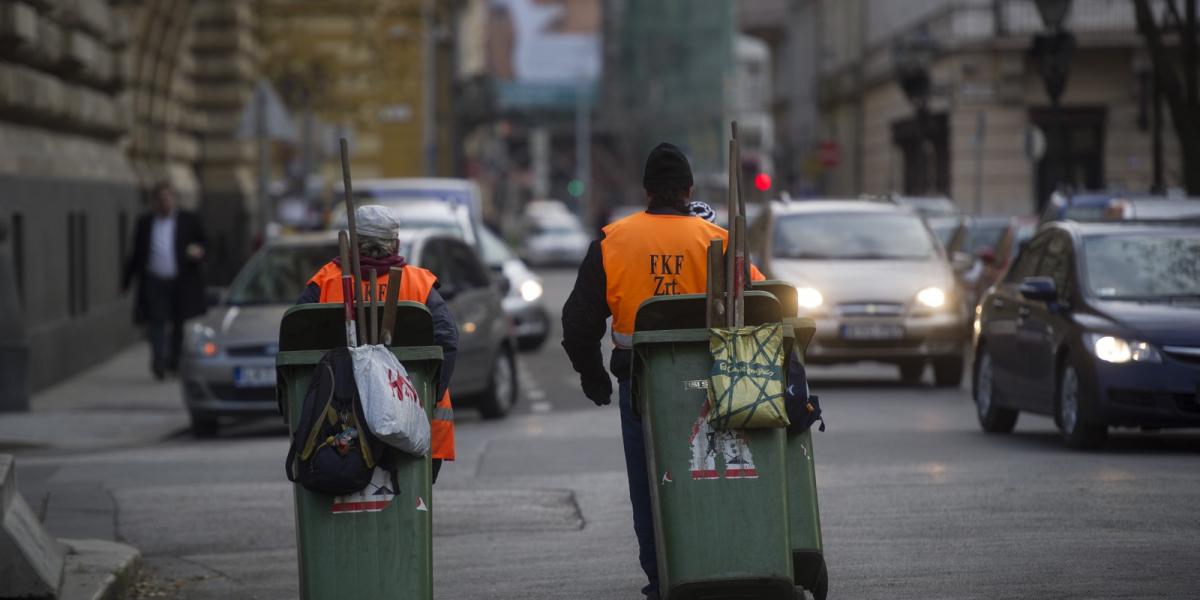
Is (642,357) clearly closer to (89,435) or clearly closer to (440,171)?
(89,435)

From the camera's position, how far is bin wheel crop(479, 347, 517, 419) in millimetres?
17219

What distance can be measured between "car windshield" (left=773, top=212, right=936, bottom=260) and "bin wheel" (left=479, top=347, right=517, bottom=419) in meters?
3.49

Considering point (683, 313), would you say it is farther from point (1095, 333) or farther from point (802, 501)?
point (1095, 333)

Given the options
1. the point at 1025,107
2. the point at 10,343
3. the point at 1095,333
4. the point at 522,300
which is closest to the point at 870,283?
the point at 1095,333

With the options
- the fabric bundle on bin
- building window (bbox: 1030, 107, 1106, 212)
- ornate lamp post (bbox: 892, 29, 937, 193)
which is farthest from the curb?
building window (bbox: 1030, 107, 1106, 212)

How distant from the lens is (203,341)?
16.3 metres

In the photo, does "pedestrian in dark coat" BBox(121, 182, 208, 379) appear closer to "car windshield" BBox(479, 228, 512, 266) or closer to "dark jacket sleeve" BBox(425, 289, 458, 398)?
"car windshield" BBox(479, 228, 512, 266)

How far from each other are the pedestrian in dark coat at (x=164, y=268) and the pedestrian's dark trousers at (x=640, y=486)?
47.5 ft

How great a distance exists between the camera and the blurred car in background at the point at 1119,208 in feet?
63.3

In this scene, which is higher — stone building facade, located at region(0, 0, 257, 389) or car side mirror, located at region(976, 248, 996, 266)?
stone building facade, located at region(0, 0, 257, 389)

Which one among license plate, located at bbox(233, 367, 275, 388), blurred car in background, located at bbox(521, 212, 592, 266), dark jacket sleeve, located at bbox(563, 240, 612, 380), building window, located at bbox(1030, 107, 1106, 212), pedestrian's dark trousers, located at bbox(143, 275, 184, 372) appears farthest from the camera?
blurred car in background, located at bbox(521, 212, 592, 266)

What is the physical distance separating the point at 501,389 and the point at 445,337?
956 cm

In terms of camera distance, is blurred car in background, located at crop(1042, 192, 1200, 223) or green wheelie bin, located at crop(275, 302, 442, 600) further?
blurred car in background, located at crop(1042, 192, 1200, 223)

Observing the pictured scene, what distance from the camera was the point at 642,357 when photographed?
7082 mm
